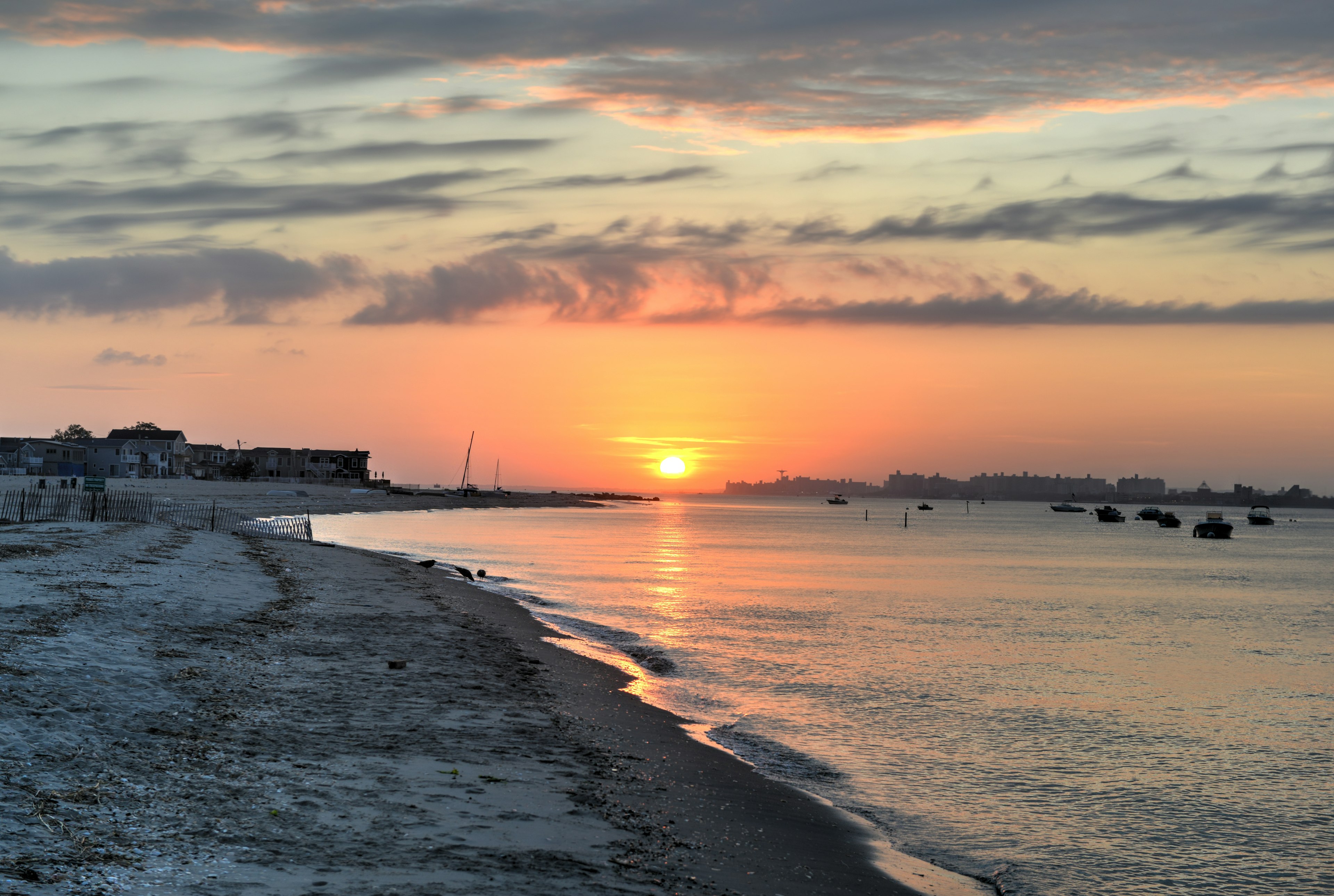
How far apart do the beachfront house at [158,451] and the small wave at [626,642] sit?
156202mm

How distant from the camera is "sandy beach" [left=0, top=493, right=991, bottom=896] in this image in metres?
8.14

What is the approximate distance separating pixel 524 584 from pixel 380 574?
33.8ft

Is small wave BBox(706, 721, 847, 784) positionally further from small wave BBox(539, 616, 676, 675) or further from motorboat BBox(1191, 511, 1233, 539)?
motorboat BBox(1191, 511, 1233, 539)

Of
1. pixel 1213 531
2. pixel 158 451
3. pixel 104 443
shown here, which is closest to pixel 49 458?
pixel 104 443

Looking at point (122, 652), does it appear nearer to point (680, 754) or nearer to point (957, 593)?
point (680, 754)

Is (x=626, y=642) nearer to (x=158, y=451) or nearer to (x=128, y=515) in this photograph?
(x=128, y=515)

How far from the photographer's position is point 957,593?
168ft

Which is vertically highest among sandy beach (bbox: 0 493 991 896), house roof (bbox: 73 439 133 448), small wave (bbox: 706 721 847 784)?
house roof (bbox: 73 439 133 448)

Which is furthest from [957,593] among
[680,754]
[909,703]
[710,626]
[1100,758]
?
[680,754]

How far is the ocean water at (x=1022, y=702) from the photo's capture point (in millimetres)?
12398

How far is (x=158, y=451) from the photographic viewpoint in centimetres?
17325

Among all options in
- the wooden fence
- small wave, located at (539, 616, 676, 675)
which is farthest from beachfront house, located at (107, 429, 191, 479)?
small wave, located at (539, 616, 676, 675)

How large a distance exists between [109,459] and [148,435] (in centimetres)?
1631

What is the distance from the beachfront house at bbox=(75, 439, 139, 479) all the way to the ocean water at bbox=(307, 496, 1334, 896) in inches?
4984
